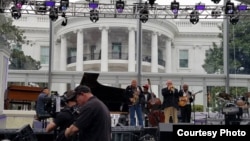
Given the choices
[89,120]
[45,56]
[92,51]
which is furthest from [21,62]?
[89,120]

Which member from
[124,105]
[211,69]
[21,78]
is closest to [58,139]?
[124,105]

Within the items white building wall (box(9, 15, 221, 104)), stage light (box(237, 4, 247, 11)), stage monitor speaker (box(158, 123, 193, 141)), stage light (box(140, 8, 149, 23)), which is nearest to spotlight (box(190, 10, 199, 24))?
stage light (box(237, 4, 247, 11))

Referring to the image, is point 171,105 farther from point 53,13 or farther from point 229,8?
point 53,13

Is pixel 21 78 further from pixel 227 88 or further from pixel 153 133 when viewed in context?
pixel 153 133

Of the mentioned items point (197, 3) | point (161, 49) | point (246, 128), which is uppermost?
point (197, 3)

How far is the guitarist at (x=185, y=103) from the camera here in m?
11.5

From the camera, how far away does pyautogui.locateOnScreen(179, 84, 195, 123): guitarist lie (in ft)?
37.9

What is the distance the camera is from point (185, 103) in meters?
11.5

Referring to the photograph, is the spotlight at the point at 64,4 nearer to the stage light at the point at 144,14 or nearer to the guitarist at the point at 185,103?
the stage light at the point at 144,14

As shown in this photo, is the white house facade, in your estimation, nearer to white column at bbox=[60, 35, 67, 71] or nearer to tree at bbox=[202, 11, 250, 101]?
white column at bbox=[60, 35, 67, 71]

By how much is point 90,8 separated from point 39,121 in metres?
6.54

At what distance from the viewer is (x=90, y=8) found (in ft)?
50.8

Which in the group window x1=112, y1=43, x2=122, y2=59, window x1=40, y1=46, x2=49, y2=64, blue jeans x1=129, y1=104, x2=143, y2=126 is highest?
window x1=112, y1=43, x2=122, y2=59

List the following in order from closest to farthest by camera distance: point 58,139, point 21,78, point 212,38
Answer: point 58,139, point 21,78, point 212,38
